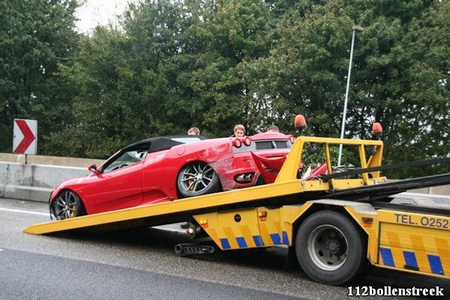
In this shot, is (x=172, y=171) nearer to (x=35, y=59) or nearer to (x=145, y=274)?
(x=145, y=274)

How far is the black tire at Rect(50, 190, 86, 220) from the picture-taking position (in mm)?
8445

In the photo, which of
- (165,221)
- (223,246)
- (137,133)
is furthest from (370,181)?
(137,133)

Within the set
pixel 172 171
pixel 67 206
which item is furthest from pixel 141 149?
pixel 67 206

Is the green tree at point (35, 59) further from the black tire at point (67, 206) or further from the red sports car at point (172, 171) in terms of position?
the red sports car at point (172, 171)

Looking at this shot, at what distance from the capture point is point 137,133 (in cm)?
3512

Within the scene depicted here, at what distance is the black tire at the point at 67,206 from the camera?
8.45 metres

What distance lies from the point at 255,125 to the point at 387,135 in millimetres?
7428

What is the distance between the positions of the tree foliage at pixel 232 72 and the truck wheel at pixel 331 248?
20615 millimetres

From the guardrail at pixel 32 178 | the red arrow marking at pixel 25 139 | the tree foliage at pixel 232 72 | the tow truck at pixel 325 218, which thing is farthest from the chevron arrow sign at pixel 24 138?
the tree foliage at pixel 232 72

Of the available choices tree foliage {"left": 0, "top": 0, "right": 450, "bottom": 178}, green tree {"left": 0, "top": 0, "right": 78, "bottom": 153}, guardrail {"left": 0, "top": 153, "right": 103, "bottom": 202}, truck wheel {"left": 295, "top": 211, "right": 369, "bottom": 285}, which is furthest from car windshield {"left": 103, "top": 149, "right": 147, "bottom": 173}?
green tree {"left": 0, "top": 0, "right": 78, "bottom": 153}

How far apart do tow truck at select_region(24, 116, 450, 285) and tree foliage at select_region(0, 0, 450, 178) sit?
798 inches

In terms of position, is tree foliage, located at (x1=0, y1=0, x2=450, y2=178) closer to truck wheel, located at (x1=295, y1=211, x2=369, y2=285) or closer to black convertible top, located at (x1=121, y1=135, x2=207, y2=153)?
black convertible top, located at (x1=121, y1=135, x2=207, y2=153)

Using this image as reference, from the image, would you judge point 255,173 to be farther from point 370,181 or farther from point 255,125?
point 255,125

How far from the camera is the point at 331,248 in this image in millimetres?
5750
